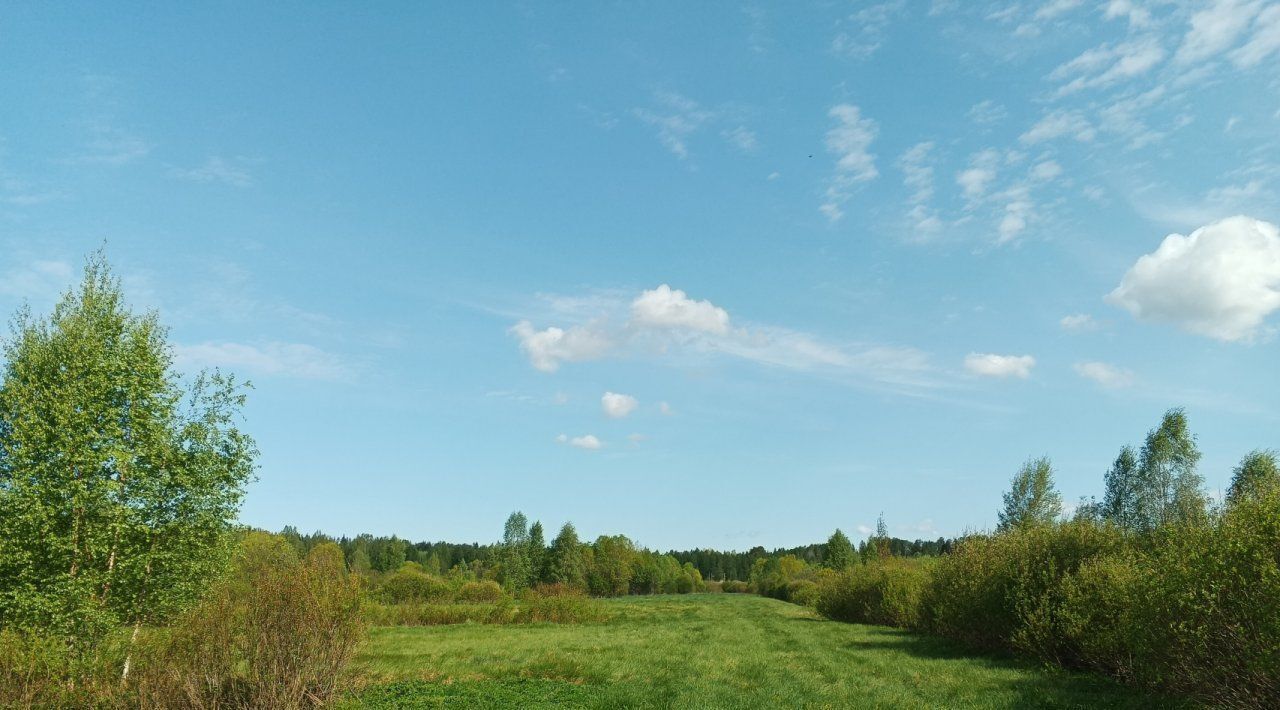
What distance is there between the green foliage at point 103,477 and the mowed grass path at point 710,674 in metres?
7.74

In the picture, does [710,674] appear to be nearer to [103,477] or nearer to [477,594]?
[103,477]

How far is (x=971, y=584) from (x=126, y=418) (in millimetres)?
Answer: 33704

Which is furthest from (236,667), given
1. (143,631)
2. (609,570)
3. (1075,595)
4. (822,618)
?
(609,570)

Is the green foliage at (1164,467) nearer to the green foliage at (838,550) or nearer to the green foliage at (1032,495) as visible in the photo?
the green foliage at (1032,495)

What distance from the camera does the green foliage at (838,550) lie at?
101812 millimetres

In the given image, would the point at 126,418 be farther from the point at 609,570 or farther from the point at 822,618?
the point at 609,570

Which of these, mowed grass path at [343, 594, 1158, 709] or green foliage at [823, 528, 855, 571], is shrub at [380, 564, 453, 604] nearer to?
mowed grass path at [343, 594, 1158, 709]

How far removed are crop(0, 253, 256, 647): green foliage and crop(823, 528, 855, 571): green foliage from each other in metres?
90.3

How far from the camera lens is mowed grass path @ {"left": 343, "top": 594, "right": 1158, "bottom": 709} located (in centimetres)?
2017

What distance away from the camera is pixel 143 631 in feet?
57.7

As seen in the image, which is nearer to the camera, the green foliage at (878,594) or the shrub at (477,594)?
the green foliage at (878,594)

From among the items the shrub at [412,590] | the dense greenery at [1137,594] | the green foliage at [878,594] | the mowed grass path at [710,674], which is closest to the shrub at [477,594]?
the shrub at [412,590]

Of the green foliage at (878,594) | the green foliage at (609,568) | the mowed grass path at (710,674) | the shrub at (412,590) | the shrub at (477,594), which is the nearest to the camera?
the mowed grass path at (710,674)

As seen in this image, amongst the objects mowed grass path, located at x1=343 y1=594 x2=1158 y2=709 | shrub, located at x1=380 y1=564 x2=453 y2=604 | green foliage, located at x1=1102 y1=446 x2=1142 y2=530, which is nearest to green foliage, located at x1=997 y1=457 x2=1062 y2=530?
green foliage, located at x1=1102 y1=446 x2=1142 y2=530
